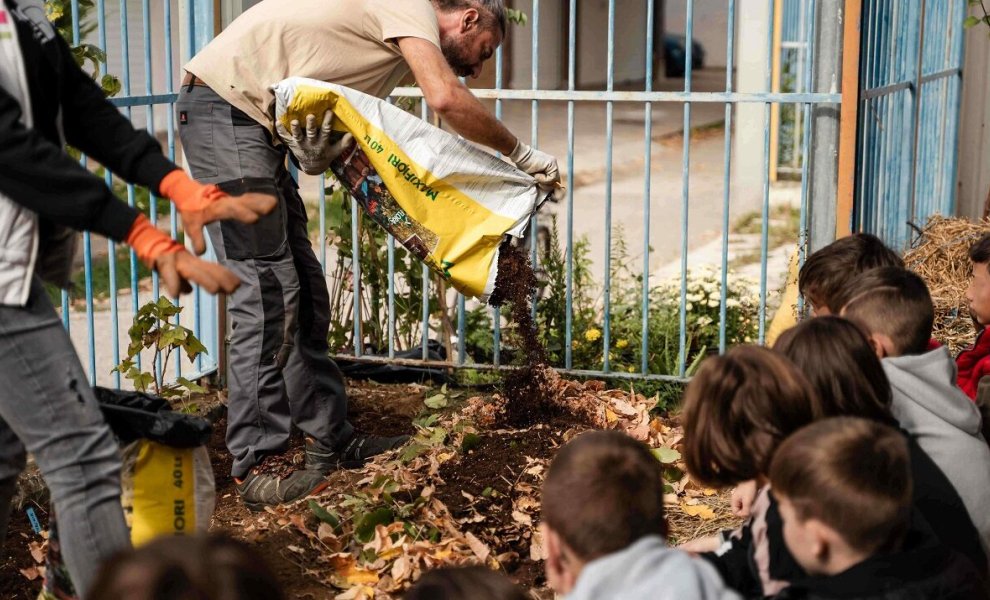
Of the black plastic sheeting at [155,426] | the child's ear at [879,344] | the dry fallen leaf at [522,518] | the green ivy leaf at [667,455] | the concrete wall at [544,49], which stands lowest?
the dry fallen leaf at [522,518]

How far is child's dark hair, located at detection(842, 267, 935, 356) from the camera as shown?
9.81 feet

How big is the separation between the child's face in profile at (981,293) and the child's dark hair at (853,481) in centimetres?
146

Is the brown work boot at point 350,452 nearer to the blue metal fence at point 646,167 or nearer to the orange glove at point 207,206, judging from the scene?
the blue metal fence at point 646,167

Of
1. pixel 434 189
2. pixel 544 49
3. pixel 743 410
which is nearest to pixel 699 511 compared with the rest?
pixel 434 189

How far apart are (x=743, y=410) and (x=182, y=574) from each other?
1340mm

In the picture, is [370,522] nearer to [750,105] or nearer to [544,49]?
[750,105]

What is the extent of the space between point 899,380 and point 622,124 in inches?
641

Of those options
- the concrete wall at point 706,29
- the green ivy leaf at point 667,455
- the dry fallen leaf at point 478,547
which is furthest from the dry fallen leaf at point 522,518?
the concrete wall at point 706,29

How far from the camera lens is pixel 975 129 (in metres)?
7.34

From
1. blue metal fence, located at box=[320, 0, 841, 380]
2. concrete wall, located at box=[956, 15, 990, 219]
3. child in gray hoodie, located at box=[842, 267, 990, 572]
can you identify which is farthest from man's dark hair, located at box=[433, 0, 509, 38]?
concrete wall, located at box=[956, 15, 990, 219]

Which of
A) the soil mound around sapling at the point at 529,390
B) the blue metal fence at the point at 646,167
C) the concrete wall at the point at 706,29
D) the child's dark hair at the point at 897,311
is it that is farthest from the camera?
the concrete wall at the point at 706,29

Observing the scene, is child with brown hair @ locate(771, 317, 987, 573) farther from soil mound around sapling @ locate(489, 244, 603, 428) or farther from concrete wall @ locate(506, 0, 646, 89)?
concrete wall @ locate(506, 0, 646, 89)

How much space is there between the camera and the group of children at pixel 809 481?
2.09 metres

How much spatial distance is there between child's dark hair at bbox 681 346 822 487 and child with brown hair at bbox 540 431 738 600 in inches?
14.5
